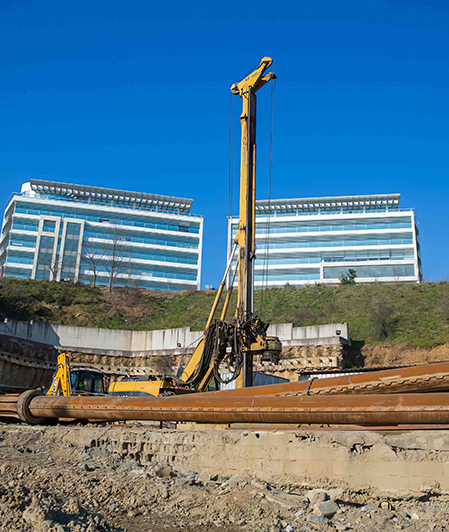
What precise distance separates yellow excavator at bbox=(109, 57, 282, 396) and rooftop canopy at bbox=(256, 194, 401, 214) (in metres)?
64.3

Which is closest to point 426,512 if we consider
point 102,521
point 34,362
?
point 102,521

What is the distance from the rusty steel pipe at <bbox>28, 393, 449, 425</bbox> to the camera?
26.5 feet

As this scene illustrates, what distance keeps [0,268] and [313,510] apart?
76.1 meters

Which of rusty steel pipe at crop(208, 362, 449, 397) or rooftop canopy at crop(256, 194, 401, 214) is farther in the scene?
rooftop canopy at crop(256, 194, 401, 214)

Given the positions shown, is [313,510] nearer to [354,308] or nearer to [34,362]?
[34,362]

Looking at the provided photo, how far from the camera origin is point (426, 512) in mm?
6930

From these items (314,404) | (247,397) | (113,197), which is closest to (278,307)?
(247,397)

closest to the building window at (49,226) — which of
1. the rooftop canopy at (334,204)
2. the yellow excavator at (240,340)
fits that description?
the rooftop canopy at (334,204)

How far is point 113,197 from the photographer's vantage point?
3322 inches

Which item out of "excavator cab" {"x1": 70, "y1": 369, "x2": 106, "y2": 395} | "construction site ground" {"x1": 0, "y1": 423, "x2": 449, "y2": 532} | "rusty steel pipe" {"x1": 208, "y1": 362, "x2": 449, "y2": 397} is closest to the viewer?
"construction site ground" {"x1": 0, "y1": 423, "x2": 449, "y2": 532}

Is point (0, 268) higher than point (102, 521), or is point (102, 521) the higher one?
point (0, 268)

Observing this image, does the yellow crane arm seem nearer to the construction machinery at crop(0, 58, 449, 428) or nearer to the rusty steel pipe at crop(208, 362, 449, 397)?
the construction machinery at crop(0, 58, 449, 428)

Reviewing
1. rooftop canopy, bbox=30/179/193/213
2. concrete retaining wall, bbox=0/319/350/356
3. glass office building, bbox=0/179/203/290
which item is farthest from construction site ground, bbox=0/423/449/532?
rooftop canopy, bbox=30/179/193/213

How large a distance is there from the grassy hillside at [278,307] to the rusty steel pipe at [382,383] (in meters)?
22.9
